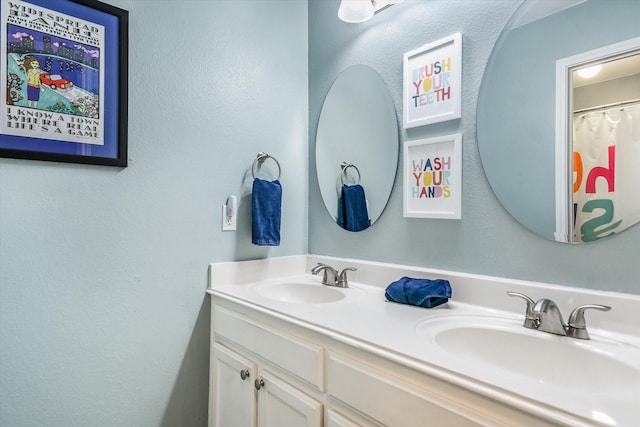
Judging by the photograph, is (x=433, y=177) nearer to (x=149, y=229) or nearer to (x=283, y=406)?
(x=283, y=406)

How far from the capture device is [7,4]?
1.12 m

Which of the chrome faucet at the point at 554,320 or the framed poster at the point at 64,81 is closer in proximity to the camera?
the chrome faucet at the point at 554,320

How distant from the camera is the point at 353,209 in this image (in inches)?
66.1

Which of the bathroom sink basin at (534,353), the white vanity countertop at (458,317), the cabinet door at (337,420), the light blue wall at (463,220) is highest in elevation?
the light blue wall at (463,220)

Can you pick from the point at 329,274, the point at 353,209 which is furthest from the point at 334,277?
the point at 353,209

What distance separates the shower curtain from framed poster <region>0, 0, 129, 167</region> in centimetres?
150

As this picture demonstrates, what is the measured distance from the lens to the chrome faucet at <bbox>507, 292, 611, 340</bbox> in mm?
928

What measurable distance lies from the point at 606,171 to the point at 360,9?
111cm

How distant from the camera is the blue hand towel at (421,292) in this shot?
3.87ft

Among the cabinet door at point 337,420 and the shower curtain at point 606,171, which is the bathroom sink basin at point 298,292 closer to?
the cabinet door at point 337,420

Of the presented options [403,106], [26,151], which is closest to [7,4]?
[26,151]

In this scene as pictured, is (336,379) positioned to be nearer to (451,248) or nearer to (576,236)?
(451,248)

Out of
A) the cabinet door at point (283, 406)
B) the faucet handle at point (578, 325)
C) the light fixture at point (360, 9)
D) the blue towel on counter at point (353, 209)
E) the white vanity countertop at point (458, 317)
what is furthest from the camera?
the blue towel on counter at point (353, 209)

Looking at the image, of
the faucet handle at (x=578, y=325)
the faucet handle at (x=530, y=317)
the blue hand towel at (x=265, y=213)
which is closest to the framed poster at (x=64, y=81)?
the blue hand towel at (x=265, y=213)
